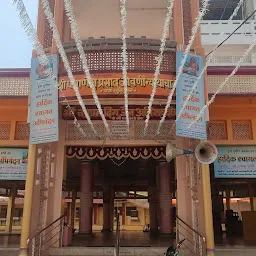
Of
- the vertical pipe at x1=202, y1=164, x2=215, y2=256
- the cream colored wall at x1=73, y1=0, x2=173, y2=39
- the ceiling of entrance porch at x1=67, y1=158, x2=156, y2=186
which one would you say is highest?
the cream colored wall at x1=73, y1=0, x2=173, y2=39

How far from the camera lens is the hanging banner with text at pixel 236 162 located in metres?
8.55

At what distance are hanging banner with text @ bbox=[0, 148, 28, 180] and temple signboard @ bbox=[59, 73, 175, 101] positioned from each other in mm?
2260

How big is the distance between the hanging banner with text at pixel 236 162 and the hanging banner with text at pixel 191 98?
5.09ft

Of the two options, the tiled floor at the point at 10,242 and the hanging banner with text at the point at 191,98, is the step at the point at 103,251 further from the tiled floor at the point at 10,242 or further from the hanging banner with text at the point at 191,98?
the hanging banner with text at the point at 191,98

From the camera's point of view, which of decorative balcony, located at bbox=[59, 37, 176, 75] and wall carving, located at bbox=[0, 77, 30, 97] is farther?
wall carving, located at bbox=[0, 77, 30, 97]

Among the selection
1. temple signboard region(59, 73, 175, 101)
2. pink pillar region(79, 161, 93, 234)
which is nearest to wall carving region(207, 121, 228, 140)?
temple signboard region(59, 73, 175, 101)

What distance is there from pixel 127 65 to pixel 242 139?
3599 millimetres

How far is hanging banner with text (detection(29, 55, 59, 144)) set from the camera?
7.40m

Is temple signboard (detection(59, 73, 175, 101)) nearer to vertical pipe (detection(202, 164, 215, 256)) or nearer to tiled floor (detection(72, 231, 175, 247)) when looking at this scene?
vertical pipe (detection(202, 164, 215, 256))

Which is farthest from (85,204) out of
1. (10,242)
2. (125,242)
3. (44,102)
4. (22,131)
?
(44,102)

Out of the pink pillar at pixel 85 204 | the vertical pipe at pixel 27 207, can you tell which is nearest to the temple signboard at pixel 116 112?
the vertical pipe at pixel 27 207

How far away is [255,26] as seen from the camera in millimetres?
17016

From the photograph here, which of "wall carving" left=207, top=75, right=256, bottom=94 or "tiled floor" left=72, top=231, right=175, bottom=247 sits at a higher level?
"wall carving" left=207, top=75, right=256, bottom=94

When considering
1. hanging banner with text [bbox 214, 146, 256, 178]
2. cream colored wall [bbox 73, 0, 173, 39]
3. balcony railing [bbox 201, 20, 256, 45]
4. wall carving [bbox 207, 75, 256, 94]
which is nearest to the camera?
wall carving [bbox 207, 75, 256, 94]
